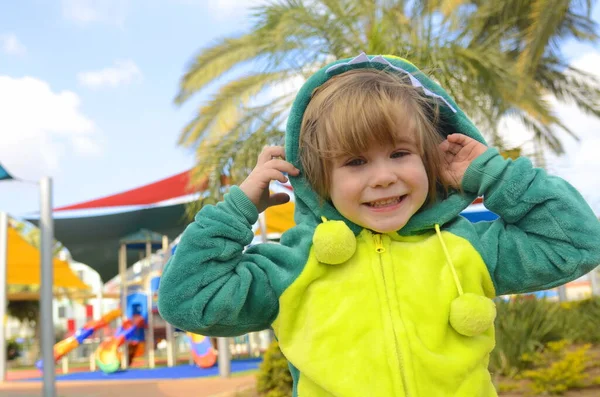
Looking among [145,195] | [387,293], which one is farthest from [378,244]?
[145,195]

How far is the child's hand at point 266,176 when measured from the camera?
1.50 m

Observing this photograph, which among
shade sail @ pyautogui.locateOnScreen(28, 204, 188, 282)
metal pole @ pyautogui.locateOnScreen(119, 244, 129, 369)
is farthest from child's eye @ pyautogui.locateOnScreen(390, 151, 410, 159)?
metal pole @ pyautogui.locateOnScreen(119, 244, 129, 369)

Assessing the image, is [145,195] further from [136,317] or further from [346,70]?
[346,70]

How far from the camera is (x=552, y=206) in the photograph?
1402 millimetres

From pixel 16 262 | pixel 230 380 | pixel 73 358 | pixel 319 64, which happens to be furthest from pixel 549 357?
pixel 73 358

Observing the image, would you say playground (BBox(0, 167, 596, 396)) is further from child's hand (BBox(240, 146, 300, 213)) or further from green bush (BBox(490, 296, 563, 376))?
child's hand (BBox(240, 146, 300, 213))

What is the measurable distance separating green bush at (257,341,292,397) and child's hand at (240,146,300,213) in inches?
189

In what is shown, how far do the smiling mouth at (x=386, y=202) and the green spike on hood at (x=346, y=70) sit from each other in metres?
0.10

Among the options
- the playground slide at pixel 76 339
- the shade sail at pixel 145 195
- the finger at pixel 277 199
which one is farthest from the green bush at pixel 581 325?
the playground slide at pixel 76 339

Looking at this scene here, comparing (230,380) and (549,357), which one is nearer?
(549,357)

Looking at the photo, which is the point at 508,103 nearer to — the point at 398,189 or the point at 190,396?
the point at 190,396

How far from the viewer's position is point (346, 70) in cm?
156

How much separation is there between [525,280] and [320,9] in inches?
212

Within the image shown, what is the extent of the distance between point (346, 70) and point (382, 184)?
1.26 feet
